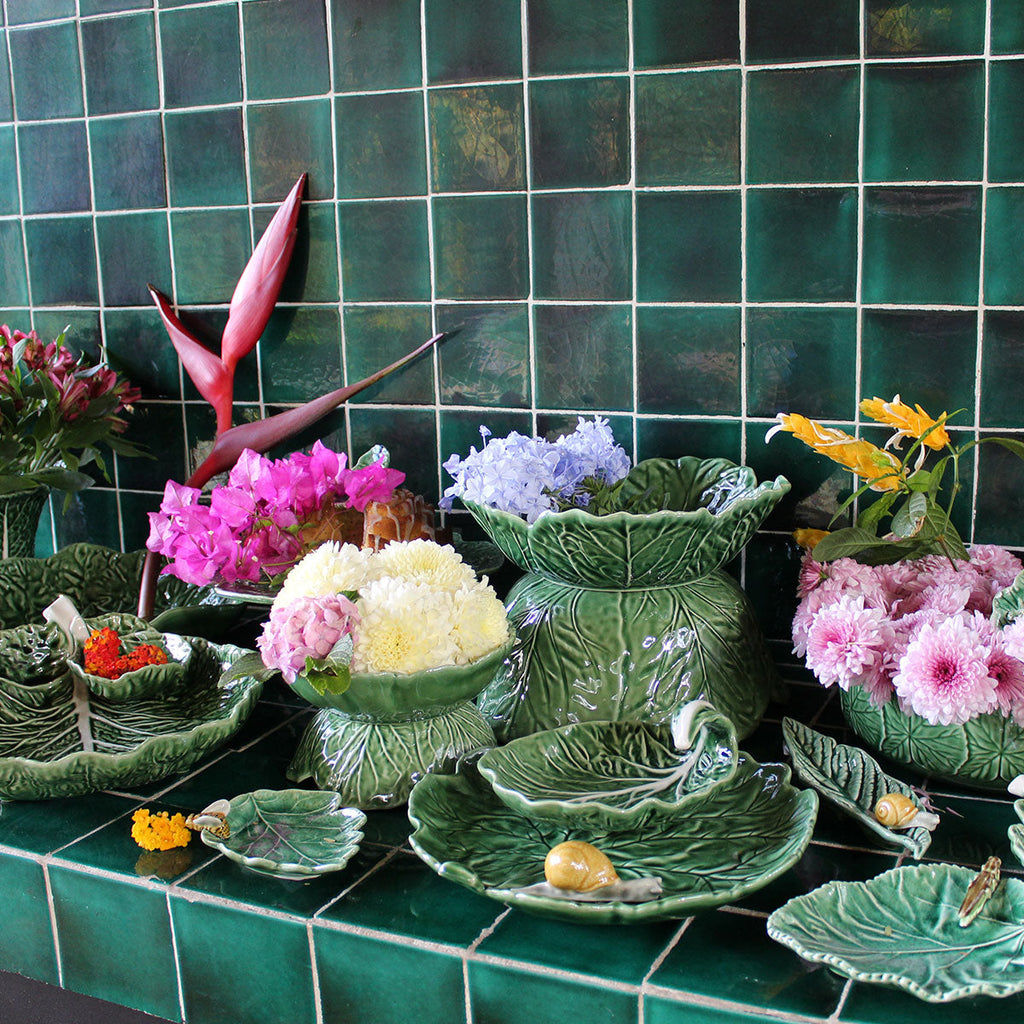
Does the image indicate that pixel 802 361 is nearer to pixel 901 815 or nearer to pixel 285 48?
pixel 901 815

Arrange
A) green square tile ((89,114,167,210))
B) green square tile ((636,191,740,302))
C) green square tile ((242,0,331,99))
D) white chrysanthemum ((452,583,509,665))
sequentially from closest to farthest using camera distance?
white chrysanthemum ((452,583,509,665)) → green square tile ((636,191,740,302)) → green square tile ((242,0,331,99)) → green square tile ((89,114,167,210))

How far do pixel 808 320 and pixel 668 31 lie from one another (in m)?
0.29

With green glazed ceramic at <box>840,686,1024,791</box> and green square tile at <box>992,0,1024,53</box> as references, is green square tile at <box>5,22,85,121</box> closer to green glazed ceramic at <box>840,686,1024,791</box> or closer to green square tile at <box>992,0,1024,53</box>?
green square tile at <box>992,0,1024,53</box>

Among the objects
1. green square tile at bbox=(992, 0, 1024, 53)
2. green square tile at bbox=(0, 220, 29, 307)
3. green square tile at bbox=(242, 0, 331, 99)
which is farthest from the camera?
green square tile at bbox=(0, 220, 29, 307)

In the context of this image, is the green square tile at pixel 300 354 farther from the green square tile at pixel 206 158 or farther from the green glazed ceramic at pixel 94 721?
the green glazed ceramic at pixel 94 721

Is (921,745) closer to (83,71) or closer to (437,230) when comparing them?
(437,230)

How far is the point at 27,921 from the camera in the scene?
748mm

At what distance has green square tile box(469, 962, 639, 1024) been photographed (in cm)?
58

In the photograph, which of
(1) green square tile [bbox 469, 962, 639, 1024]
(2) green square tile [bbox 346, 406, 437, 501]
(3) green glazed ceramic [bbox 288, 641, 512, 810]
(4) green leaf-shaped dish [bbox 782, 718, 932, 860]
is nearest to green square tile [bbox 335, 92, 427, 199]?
(2) green square tile [bbox 346, 406, 437, 501]

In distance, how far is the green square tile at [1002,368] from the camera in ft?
2.98

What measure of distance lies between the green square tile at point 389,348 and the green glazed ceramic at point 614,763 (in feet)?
1.54

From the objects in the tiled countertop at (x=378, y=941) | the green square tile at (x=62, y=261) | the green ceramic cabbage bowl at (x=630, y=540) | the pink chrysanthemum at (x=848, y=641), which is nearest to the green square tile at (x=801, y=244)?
the green ceramic cabbage bowl at (x=630, y=540)

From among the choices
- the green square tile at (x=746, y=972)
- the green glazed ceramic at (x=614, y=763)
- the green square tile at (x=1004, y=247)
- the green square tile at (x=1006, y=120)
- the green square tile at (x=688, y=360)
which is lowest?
the green square tile at (x=746, y=972)

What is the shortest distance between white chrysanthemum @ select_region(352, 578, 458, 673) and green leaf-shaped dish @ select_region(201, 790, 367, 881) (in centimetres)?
11
